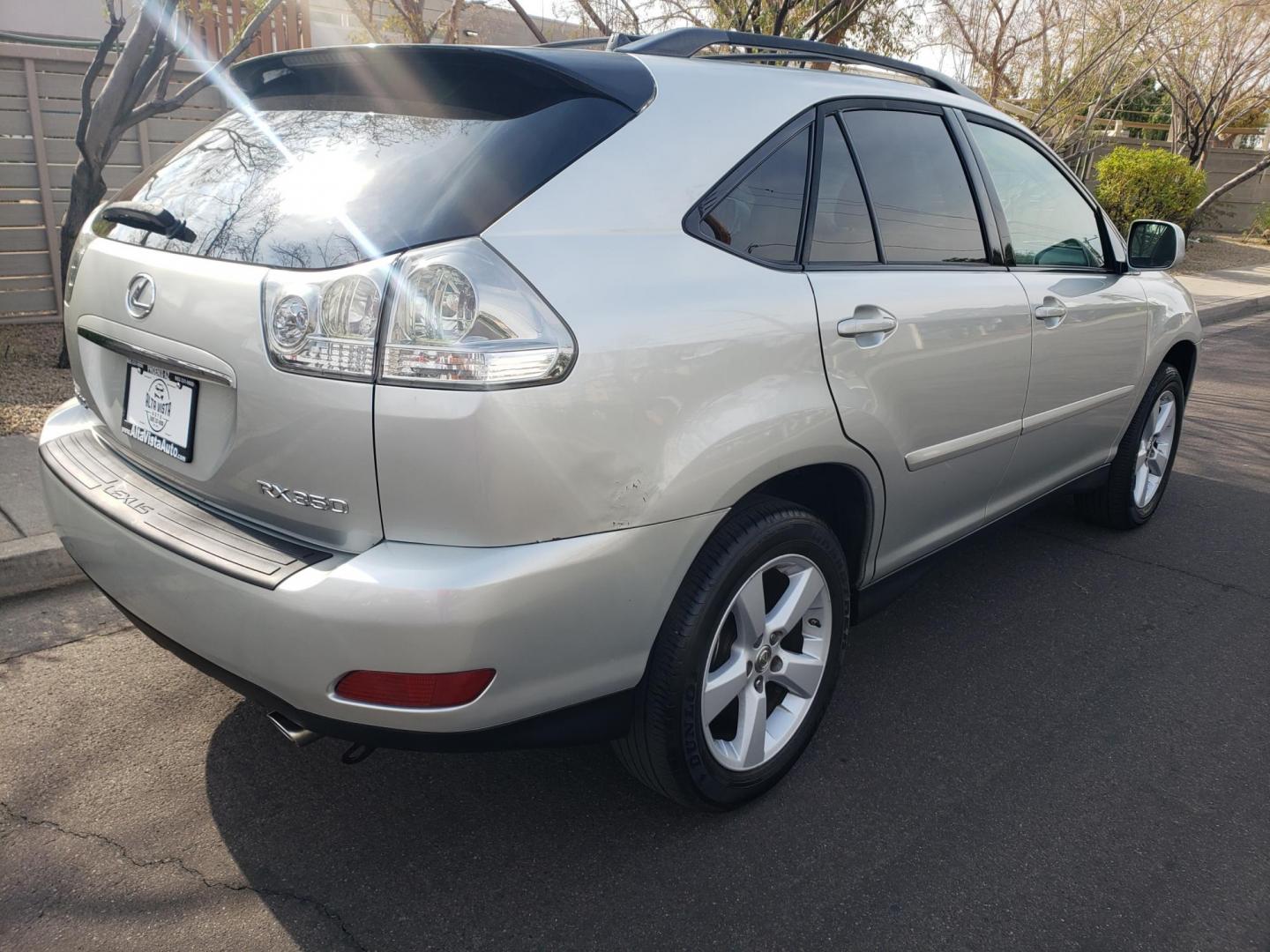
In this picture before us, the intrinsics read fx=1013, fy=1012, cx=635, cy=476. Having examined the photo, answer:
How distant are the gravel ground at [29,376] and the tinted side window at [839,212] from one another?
419 cm

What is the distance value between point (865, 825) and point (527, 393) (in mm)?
1443

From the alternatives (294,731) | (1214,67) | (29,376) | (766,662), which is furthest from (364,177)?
(1214,67)

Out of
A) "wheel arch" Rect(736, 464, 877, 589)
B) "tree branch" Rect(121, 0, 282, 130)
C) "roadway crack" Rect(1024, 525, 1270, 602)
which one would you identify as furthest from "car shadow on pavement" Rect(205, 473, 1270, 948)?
"tree branch" Rect(121, 0, 282, 130)

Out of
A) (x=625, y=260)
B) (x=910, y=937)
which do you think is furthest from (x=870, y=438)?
(x=910, y=937)

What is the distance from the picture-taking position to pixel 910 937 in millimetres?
2150

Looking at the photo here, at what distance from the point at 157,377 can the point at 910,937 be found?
2012 mm

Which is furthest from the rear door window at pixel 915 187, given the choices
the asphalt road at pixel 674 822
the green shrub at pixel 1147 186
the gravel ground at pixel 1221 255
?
the green shrub at pixel 1147 186

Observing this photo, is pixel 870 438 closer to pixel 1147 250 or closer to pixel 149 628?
pixel 149 628

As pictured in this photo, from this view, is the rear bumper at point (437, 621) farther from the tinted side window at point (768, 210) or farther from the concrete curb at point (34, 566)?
the concrete curb at point (34, 566)

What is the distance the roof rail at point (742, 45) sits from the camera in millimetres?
2600

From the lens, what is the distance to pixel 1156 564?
423 centimetres

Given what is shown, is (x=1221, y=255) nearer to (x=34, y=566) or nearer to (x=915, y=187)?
(x=915, y=187)

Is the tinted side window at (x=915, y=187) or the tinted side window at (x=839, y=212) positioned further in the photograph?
the tinted side window at (x=915, y=187)

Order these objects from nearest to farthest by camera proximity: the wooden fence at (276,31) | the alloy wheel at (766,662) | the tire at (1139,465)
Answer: the alloy wheel at (766,662)
the tire at (1139,465)
the wooden fence at (276,31)
